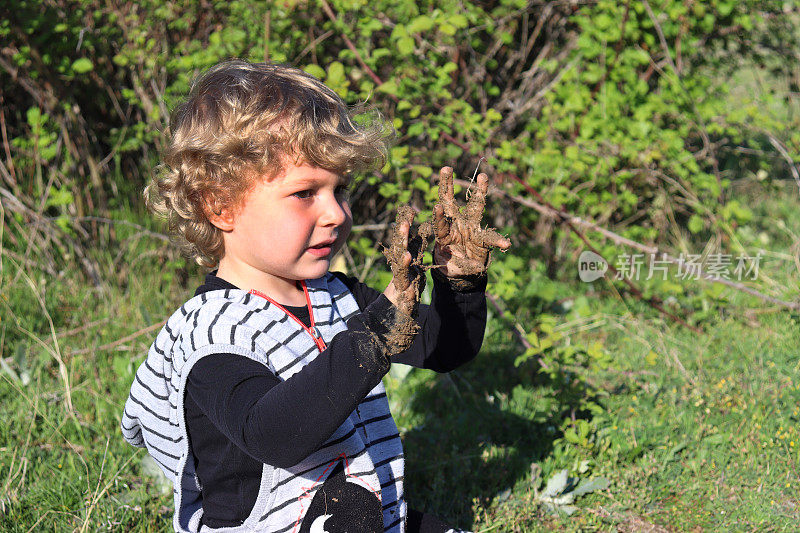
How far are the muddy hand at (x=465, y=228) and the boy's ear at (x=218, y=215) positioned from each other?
1.54 feet

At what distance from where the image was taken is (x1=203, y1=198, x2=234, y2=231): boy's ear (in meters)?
1.66

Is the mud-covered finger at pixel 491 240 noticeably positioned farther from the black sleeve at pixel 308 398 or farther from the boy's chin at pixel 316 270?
the boy's chin at pixel 316 270

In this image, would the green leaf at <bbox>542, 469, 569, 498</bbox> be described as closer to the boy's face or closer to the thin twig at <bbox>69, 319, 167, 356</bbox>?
the boy's face

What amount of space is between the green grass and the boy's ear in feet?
3.25

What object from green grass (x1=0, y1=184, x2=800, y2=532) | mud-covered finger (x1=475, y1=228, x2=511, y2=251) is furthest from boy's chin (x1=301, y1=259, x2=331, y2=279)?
green grass (x1=0, y1=184, x2=800, y2=532)

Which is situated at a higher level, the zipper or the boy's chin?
the boy's chin

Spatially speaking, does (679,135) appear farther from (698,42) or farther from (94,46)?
(94,46)

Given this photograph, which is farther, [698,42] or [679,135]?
[698,42]

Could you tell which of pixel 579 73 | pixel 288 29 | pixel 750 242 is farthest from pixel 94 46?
pixel 750 242

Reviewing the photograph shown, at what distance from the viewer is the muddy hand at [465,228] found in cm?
144

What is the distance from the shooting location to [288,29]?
3.53 m

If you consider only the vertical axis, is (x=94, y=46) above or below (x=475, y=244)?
below

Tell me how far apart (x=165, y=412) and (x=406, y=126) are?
7.58ft

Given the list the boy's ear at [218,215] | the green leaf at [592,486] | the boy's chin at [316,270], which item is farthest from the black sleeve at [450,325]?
the green leaf at [592,486]
